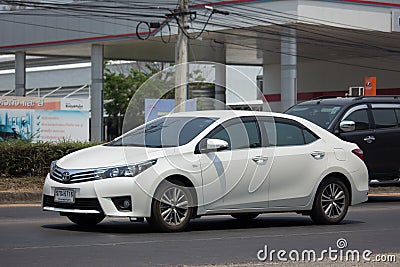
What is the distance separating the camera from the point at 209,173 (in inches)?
451

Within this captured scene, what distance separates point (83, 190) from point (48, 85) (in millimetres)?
56672

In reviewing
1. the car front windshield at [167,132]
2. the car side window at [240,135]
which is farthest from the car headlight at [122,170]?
the car side window at [240,135]

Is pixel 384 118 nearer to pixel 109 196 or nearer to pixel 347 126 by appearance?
pixel 347 126

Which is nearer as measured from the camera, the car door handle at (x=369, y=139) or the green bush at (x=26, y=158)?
the car door handle at (x=369, y=139)

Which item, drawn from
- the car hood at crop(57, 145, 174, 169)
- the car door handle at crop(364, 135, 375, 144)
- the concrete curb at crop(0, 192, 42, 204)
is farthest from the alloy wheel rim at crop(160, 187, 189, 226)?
the car door handle at crop(364, 135, 375, 144)

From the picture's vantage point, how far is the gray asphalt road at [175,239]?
9.04m

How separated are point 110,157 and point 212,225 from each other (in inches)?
88.6

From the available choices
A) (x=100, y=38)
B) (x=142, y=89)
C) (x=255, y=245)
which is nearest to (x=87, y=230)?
(x=255, y=245)

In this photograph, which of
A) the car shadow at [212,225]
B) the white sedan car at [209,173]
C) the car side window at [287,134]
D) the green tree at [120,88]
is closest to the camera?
the white sedan car at [209,173]

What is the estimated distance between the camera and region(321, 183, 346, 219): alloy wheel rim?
12.6 metres

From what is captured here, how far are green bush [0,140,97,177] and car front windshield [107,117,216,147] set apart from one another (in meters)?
6.60

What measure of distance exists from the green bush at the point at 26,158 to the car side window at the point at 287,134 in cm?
751

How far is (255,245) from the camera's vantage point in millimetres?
Answer: 10320

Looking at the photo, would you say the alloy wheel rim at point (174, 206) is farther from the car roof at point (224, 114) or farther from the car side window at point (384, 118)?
the car side window at point (384, 118)
